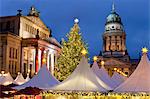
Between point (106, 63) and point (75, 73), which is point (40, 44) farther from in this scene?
point (106, 63)

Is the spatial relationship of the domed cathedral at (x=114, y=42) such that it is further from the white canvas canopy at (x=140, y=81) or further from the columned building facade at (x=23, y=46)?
the white canvas canopy at (x=140, y=81)

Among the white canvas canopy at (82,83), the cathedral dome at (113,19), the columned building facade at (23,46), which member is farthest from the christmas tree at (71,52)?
the cathedral dome at (113,19)

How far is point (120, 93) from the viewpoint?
15562 mm

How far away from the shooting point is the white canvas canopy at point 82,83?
51.1ft

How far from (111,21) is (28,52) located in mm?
55415

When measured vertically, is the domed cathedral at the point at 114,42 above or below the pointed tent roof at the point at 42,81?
above

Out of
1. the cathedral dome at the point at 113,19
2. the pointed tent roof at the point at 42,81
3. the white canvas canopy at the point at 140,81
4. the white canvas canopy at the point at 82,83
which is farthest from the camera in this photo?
the cathedral dome at the point at 113,19

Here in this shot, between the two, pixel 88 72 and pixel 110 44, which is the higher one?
pixel 110 44

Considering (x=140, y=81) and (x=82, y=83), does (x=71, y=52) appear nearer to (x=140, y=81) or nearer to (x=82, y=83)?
(x=82, y=83)

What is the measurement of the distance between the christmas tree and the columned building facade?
12708mm

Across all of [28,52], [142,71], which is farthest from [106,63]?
[142,71]

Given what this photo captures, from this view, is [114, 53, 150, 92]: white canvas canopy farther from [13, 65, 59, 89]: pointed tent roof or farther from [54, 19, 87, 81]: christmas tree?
[54, 19, 87, 81]: christmas tree

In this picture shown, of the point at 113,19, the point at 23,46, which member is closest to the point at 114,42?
the point at 113,19

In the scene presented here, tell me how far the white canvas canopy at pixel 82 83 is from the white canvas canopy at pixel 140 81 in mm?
1066
